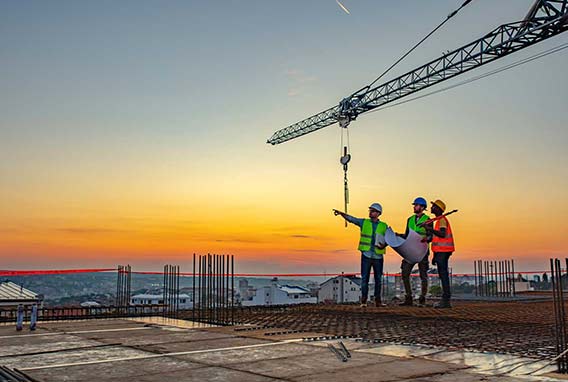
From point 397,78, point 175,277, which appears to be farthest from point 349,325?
point 397,78

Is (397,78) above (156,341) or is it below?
above

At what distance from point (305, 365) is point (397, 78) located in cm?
2943

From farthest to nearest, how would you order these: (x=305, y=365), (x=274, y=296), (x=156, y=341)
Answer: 1. (x=274, y=296)
2. (x=156, y=341)
3. (x=305, y=365)

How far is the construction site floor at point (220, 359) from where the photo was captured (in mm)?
7059

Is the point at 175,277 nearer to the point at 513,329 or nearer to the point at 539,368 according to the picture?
the point at 513,329

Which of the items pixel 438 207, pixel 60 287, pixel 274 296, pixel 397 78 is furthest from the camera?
pixel 60 287

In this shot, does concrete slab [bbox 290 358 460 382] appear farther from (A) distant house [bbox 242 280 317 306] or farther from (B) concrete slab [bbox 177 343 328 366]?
(A) distant house [bbox 242 280 317 306]

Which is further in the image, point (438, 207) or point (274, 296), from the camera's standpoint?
point (274, 296)

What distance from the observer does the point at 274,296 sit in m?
67.5

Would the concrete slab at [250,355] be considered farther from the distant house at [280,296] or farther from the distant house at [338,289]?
the distant house at [280,296]

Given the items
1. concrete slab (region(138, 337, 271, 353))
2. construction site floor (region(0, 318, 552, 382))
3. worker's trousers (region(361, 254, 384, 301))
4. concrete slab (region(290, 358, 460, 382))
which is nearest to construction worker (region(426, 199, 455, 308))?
worker's trousers (region(361, 254, 384, 301))

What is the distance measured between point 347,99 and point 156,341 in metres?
29.4

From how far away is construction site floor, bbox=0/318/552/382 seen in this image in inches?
278

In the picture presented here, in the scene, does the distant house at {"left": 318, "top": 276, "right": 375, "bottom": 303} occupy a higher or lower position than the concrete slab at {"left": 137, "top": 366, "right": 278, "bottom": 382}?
lower
